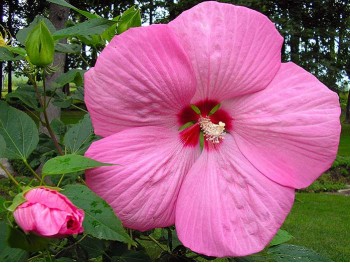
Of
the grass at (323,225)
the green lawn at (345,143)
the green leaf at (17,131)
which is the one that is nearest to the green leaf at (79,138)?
the green leaf at (17,131)

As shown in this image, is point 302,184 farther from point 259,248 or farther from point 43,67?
point 43,67

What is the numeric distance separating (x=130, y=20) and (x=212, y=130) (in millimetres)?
196

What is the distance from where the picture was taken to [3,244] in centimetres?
51

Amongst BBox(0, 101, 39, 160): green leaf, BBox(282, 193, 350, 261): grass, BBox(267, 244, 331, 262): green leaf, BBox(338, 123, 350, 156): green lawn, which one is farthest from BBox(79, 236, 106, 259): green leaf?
BBox(338, 123, 350, 156): green lawn

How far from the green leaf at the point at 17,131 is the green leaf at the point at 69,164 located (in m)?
0.14

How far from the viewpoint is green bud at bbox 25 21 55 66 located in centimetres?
58

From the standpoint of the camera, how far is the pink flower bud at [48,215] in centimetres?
42

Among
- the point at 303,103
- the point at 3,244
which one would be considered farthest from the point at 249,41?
the point at 3,244

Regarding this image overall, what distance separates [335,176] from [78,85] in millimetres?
6428

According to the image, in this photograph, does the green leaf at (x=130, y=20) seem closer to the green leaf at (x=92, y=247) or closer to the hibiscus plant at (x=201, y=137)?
the hibiscus plant at (x=201, y=137)

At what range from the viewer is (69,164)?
19.4 inches

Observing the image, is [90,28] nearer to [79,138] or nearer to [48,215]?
[79,138]

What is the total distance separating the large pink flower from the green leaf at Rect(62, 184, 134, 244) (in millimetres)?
20

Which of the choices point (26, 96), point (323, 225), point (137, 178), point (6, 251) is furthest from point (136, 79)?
point (323, 225)
